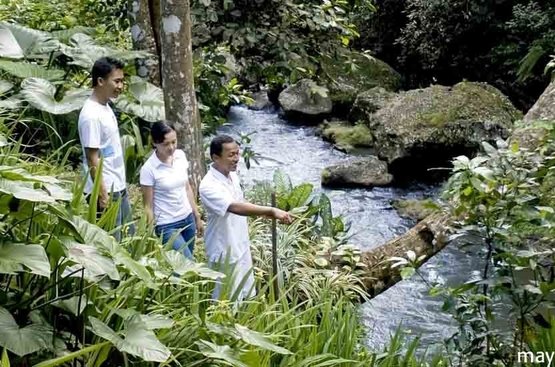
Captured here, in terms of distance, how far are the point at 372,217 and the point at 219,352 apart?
7414 mm

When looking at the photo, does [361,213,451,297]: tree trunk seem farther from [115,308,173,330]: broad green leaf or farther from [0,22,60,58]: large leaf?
[0,22,60,58]: large leaf

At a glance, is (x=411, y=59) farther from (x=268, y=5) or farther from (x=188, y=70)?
(x=188, y=70)

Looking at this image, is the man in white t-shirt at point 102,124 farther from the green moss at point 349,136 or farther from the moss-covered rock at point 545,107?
the green moss at point 349,136

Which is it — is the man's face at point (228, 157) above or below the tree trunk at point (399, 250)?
above

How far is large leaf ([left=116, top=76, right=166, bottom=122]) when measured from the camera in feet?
22.8

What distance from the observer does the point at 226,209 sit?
4.26 meters

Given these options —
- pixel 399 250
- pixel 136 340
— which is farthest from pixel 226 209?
pixel 399 250

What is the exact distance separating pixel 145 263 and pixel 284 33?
14.5ft

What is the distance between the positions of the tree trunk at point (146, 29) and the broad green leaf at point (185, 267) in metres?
4.31

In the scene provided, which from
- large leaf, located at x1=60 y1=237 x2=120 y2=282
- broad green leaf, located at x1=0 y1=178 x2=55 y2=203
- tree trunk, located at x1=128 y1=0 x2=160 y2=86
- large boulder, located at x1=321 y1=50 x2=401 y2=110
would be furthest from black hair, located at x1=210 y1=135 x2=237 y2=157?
large boulder, located at x1=321 y1=50 x2=401 y2=110

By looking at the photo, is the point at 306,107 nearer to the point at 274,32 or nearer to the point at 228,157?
the point at 274,32

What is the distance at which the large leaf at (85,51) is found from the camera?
724 cm

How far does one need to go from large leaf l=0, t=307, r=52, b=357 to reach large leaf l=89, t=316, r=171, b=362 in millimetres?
180

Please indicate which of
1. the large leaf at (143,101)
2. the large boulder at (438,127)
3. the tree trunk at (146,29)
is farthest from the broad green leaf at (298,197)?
the large boulder at (438,127)
